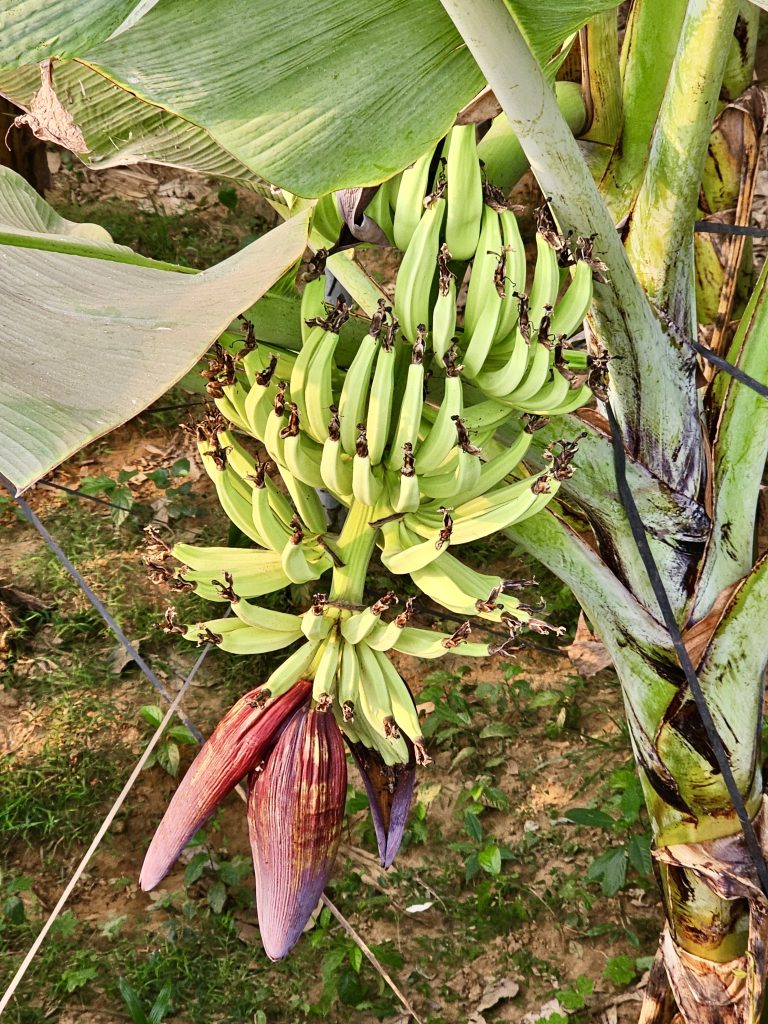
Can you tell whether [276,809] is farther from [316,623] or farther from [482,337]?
[482,337]

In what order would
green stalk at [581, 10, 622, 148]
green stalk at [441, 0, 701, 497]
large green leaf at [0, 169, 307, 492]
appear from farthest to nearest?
green stalk at [581, 10, 622, 148] → green stalk at [441, 0, 701, 497] → large green leaf at [0, 169, 307, 492]

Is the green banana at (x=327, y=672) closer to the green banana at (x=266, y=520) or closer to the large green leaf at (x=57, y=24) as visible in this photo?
the green banana at (x=266, y=520)

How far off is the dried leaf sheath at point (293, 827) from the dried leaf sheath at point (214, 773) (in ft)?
0.05

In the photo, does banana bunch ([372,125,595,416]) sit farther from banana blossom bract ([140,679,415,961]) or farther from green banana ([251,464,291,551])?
banana blossom bract ([140,679,415,961])

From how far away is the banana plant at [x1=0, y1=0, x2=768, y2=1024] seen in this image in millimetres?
524

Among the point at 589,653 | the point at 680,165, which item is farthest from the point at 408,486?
the point at 589,653

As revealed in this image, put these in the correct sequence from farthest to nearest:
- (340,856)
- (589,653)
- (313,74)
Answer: (340,856)
(589,653)
(313,74)

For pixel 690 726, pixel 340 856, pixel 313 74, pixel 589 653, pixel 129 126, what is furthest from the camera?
pixel 340 856

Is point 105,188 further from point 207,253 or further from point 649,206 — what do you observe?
point 649,206

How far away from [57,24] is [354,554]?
0.40 meters

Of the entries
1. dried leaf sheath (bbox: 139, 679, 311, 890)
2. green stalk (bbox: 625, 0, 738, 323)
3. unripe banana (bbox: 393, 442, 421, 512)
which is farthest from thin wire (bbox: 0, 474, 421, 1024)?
green stalk (bbox: 625, 0, 738, 323)

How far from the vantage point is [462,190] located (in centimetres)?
59

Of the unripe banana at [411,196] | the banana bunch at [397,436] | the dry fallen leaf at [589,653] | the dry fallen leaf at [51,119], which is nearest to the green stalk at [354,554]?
the banana bunch at [397,436]

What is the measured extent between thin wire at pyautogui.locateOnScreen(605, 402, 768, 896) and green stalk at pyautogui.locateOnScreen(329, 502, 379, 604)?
0.24m
